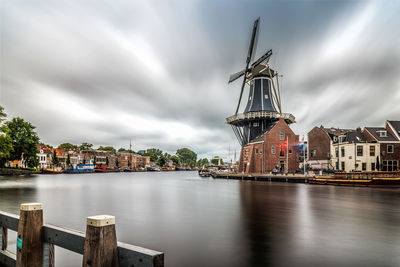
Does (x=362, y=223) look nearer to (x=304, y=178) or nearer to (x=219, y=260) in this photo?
(x=219, y=260)

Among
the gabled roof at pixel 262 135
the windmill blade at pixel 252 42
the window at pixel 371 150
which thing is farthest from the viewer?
the windmill blade at pixel 252 42

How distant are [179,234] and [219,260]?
384 centimetres

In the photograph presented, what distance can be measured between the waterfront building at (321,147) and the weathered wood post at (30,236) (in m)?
58.2

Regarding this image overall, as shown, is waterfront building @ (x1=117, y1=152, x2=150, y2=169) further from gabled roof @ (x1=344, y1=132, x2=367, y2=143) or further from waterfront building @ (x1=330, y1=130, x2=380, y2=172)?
gabled roof @ (x1=344, y1=132, x2=367, y2=143)

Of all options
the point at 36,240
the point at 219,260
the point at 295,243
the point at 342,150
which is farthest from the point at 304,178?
the point at 36,240

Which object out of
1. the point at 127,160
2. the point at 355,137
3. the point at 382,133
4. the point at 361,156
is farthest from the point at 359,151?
the point at 127,160

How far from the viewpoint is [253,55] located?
67.3 meters

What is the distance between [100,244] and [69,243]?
3.29 feet

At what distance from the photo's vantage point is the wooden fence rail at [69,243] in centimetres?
312

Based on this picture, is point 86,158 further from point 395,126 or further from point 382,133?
point 395,126

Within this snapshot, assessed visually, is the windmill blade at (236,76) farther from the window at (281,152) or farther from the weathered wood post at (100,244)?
the weathered wood post at (100,244)

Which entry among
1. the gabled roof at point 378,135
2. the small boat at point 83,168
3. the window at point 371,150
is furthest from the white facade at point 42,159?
the gabled roof at point 378,135

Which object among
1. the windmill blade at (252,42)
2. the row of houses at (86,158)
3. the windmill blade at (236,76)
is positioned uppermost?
the windmill blade at (252,42)

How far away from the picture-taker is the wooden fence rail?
312cm
